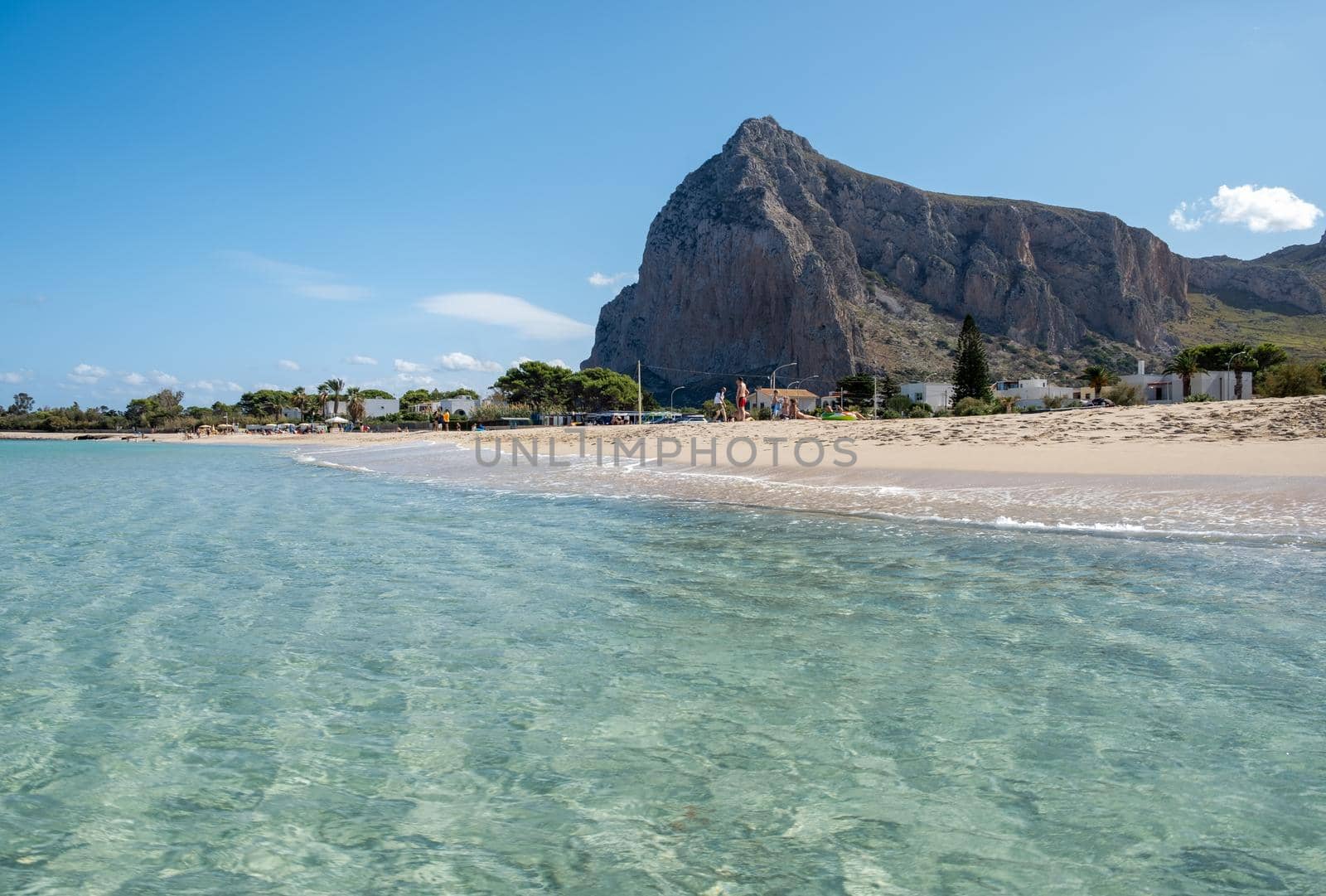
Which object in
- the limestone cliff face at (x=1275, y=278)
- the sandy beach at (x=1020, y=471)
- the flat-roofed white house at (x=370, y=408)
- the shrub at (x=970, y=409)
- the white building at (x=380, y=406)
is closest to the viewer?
the sandy beach at (x=1020, y=471)

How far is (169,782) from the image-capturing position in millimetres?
3457

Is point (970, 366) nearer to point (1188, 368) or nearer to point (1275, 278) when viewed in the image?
point (1188, 368)

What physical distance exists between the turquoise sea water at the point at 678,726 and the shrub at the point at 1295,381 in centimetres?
3015

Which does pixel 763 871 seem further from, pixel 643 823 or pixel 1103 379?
pixel 1103 379

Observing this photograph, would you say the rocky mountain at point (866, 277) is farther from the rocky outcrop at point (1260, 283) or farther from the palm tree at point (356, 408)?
the palm tree at point (356, 408)

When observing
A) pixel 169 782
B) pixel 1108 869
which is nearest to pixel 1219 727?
pixel 1108 869

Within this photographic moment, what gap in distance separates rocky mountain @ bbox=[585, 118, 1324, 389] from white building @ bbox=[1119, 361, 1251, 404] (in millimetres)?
62638

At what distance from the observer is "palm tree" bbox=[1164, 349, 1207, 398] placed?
6191 cm

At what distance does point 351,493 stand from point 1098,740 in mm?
16651

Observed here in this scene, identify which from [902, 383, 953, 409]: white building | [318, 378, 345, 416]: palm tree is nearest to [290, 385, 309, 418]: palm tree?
[318, 378, 345, 416]: palm tree

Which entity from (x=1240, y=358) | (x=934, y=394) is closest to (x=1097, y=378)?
(x=1240, y=358)

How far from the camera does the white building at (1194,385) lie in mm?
49125

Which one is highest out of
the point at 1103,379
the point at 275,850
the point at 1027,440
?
the point at 1103,379

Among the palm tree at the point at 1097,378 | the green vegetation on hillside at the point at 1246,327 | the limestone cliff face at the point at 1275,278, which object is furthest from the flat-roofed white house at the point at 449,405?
the limestone cliff face at the point at 1275,278
